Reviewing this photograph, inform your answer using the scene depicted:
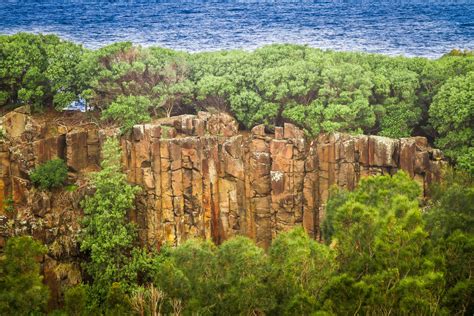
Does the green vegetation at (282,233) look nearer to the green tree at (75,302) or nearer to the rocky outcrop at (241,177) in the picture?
the green tree at (75,302)

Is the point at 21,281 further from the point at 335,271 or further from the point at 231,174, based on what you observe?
the point at 231,174

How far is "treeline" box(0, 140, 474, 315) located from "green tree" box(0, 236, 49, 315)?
0.14ft

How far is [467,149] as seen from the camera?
4534 centimetres

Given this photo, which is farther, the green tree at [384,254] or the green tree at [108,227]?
the green tree at [108,227]

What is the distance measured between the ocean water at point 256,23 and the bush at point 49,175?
35831 millimetres

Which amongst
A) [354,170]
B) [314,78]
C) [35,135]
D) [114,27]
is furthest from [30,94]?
[114,27]

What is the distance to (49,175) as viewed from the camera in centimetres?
4678

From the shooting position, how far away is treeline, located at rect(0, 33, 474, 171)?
48.0m

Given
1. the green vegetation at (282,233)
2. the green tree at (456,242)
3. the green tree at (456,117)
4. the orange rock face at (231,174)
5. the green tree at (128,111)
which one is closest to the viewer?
the green tree at (456,242)

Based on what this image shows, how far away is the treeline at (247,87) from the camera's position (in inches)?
1890

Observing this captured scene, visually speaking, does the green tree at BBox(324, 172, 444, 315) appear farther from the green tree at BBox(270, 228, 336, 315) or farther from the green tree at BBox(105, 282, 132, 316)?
the green tree at BBox(105, 282, 132, 316)

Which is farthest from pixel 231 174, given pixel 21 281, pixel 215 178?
pixel 21 281

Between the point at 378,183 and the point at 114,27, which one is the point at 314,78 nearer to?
the point at 378,183

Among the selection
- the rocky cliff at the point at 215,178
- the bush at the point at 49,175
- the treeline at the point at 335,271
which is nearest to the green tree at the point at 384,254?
the treeline at the point at 335,271
